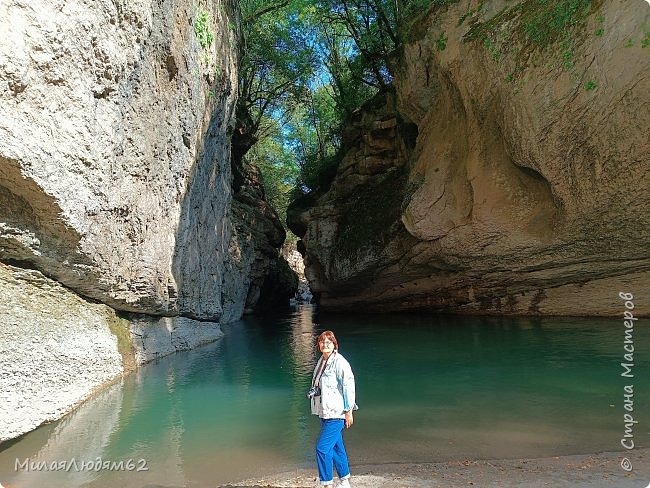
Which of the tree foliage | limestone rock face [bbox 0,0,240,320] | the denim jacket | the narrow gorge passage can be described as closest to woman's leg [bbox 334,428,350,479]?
the denim jacket

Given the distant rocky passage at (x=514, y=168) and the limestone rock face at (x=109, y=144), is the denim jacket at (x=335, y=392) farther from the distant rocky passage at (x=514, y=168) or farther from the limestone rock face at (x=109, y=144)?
the distant rocky passage at (x=514, y=168)

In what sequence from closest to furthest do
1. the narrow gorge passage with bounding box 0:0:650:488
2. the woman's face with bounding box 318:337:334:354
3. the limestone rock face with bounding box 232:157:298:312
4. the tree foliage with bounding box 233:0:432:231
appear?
1. the woman's face with bounding box 318:337:334:354
2. the narrow gorge passage with bounding box 0:0:650:488
3. the tree foliage with bounding box 233:0:432:231
4. the limestone rock face with bounding box 232:157:298:312

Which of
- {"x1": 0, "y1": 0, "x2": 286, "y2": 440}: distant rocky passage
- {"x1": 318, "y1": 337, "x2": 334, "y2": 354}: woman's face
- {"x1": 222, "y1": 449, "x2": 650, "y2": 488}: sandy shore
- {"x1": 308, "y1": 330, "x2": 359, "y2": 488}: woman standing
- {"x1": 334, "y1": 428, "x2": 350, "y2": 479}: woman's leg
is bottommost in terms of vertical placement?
{"x1": 222, "y1": 449, "x2": 650, "y2": 488}: sandy shore

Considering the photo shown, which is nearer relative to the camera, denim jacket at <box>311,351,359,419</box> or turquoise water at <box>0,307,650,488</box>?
denim jacket at <box>311,351,359,419</box>

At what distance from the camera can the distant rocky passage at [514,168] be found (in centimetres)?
971

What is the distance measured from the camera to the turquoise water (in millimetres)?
4570

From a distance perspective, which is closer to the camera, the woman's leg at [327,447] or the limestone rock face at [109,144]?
the woman's leg at [327,447]

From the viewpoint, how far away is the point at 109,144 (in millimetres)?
6836

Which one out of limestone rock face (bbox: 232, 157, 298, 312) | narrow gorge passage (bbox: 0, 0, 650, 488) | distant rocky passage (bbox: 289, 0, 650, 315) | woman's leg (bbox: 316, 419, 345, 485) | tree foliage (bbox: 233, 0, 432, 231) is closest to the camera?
woman's leg (bbox: 316, 419, 345, 485)

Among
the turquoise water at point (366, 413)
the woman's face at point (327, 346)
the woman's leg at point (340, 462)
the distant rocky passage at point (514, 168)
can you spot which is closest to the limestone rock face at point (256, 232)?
the distant rocky passage at point (514, 168)

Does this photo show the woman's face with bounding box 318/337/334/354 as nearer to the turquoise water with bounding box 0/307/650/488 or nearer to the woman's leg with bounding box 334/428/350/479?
the woman's leg with bounding box 334/428/350/479

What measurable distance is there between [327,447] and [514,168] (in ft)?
35.5

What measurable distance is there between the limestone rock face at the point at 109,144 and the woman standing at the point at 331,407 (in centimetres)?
443

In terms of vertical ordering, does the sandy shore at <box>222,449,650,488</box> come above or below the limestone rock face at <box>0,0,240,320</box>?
below
